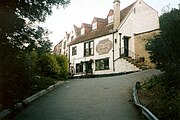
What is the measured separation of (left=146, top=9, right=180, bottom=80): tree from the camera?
15.1 m

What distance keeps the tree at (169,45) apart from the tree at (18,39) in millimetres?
4965

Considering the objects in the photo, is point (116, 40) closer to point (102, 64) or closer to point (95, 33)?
point (102, 64)

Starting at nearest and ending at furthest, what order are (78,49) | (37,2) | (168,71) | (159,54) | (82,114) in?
(82,114) < (37,2) < (168,71) < (159,54) < (78,49)

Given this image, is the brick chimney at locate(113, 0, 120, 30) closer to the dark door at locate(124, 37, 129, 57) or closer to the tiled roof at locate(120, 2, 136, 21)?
the tiled roof at locate(120, 2, 136, 21)

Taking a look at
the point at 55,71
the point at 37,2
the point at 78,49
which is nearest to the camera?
the point at 37,2

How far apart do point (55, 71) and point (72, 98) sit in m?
14.4

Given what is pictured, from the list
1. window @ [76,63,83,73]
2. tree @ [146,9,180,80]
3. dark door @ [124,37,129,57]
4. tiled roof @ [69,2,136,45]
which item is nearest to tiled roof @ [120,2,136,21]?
tiled roof @ [69,2,136,45]

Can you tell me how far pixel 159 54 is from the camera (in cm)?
1658

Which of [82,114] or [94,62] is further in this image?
[94,62]

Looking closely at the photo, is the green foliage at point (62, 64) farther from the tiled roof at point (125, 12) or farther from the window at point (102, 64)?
the tiled roof at point (125, 12)

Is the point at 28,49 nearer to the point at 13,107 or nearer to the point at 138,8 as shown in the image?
the point at 13,107

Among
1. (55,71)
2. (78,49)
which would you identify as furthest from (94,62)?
(55,71)

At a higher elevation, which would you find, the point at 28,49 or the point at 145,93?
the point at 28,49

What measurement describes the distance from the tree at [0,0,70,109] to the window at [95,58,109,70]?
30.9 meters
